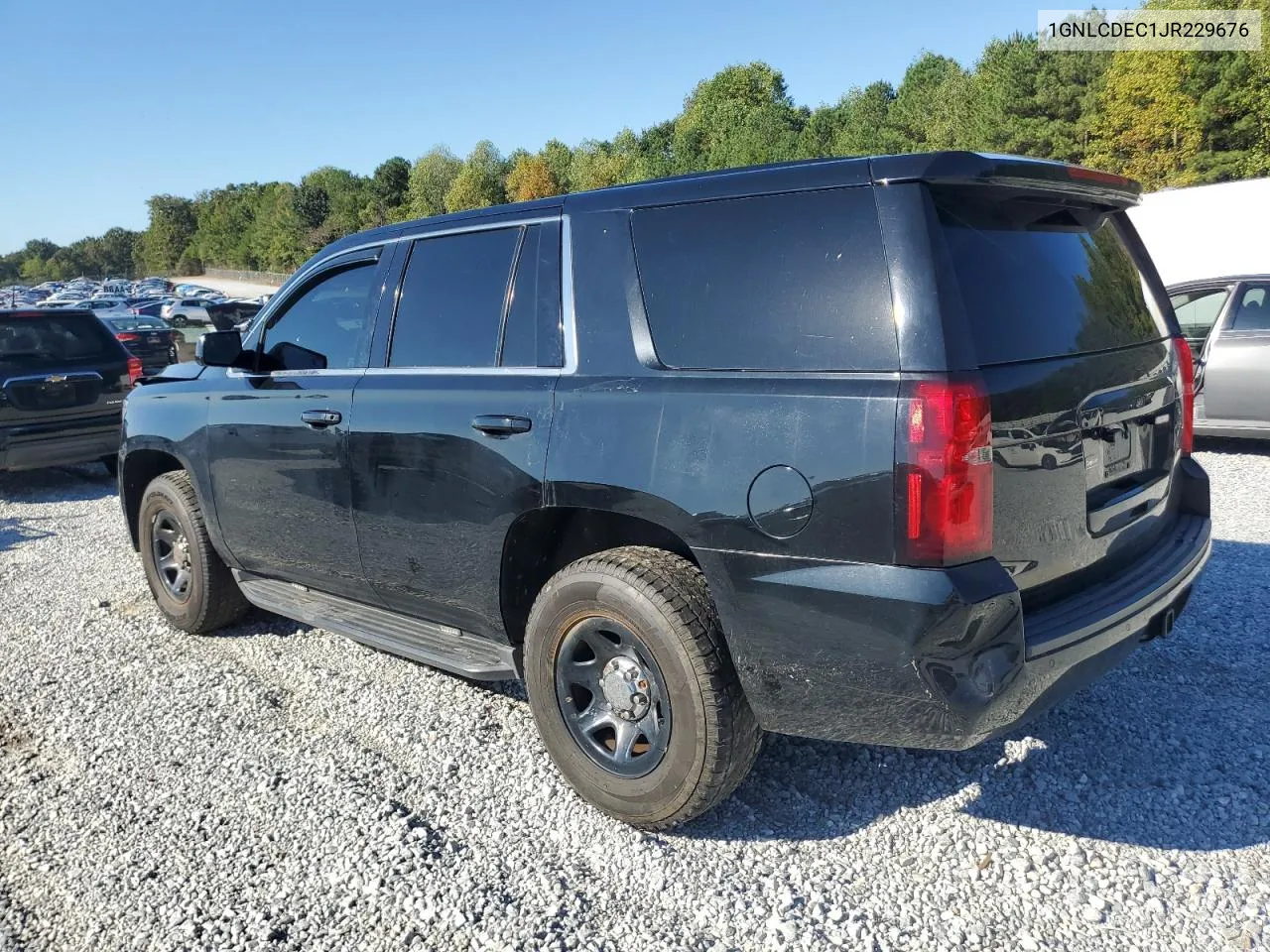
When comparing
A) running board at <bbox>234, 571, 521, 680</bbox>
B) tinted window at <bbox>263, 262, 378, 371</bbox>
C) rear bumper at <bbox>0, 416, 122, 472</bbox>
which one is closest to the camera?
running board at <bbox>234, 571, 521, 680</bbox>

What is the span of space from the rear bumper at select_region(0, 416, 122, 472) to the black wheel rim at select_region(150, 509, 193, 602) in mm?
3538

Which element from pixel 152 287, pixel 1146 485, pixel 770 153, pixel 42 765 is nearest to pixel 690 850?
pixel 1146 485

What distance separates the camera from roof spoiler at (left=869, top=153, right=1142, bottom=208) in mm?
2459

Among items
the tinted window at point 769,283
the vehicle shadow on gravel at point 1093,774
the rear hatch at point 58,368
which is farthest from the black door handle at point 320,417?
the rear hatch at point 58,368

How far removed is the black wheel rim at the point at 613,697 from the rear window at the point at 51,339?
7760 mm

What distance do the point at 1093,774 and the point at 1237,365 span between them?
21.7ft

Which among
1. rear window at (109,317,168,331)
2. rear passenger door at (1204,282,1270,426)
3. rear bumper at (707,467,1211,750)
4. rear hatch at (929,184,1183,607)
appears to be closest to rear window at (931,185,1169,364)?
rear hatch at (929,184,1183,607)

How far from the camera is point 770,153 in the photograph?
2181 inches

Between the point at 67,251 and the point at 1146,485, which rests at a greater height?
the point at 67,251

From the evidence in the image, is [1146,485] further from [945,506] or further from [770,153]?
[770,153]

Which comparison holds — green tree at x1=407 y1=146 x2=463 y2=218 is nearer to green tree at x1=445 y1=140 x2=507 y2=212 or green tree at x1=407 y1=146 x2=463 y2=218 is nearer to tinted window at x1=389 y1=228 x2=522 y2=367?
green tree at x1=445 y1=140 x2=507 y2=212

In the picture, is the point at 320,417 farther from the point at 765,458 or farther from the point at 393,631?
the point at 765,458

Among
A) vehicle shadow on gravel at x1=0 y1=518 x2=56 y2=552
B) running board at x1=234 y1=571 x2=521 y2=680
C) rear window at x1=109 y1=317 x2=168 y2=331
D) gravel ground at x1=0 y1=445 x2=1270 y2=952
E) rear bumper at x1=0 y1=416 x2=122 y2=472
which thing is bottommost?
gravel ground at x1=0 y1=445 x2=1270 y2=952

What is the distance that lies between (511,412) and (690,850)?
1.49m
